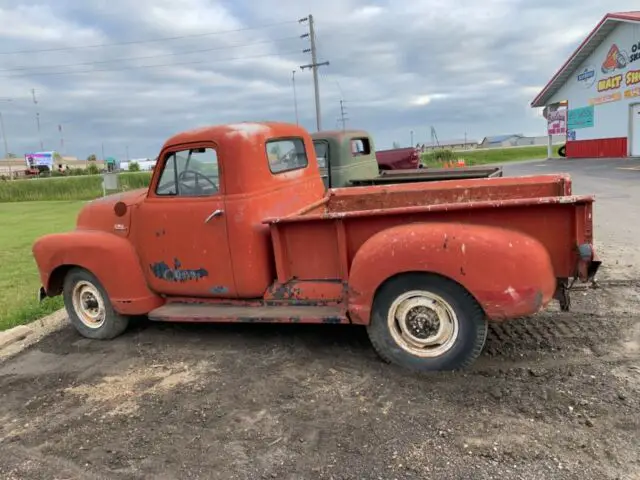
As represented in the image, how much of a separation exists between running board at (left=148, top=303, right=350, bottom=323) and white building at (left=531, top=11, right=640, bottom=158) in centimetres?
2724

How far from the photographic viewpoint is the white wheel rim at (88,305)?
5285 mm

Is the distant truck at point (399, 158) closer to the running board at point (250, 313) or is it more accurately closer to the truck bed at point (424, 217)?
the truck bed at point (424, 217)

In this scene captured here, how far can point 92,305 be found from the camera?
537cm

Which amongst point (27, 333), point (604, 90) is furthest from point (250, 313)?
point (604, 90)

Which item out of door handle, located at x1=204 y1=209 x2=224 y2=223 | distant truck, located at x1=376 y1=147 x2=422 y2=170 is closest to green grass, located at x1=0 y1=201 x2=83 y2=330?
door handle, located at x1=204 y1=209 x2=224 y2=223

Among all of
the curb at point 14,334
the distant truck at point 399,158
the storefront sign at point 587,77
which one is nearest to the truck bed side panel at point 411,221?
the curb at point 14,334

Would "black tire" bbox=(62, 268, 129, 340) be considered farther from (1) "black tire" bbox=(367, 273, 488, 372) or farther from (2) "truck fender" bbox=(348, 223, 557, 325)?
(2) "truck fender" bbox=(348, 223, 557, 325)

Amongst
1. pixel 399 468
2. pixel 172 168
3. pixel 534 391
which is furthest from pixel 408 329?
pixel 172 168

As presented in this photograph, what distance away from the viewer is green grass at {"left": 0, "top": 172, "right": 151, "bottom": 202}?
104ft

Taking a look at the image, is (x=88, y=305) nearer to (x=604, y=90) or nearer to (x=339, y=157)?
(x=339, y=157)

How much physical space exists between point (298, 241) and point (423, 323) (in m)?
1.18

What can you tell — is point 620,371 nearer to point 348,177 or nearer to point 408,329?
point 408,329

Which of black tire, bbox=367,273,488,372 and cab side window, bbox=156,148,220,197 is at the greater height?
cab side window, bbox=156,148,220,197

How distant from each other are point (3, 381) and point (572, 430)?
14.2ft
